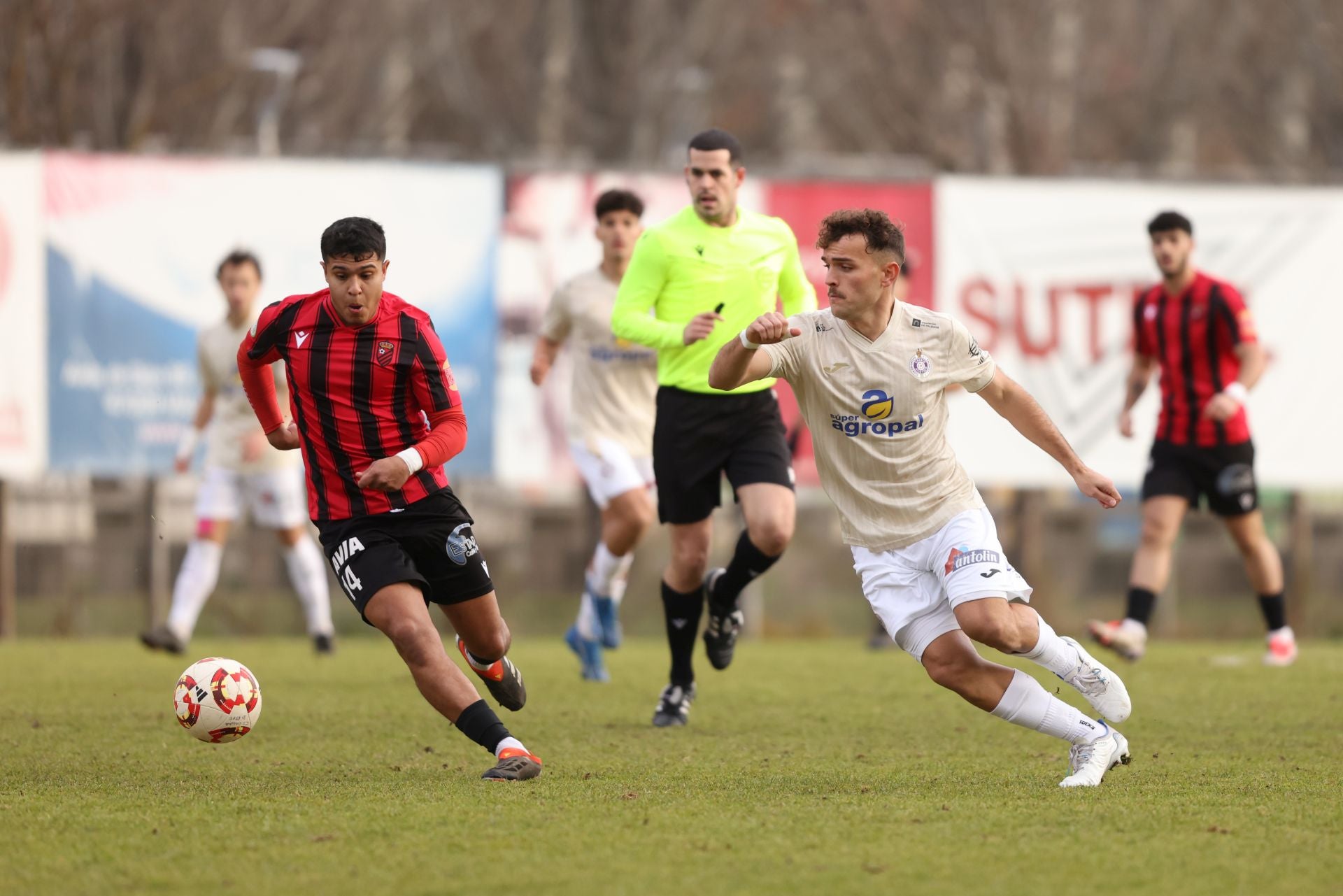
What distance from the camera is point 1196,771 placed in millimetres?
6719

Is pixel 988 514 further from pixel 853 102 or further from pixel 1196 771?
pixel 853 102

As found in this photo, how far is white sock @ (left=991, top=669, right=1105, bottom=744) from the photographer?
6.20m

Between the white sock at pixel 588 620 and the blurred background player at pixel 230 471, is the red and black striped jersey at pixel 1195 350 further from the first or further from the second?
the blurred background player at pixel 230 471

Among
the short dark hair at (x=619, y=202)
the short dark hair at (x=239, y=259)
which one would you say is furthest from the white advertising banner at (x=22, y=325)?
the short dark hair at (x=619, y=202)

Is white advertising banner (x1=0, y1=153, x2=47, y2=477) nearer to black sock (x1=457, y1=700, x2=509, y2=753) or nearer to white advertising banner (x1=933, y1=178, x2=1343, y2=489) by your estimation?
white advertising banner (x1=933, y1=178, x2=1343, y2=489)

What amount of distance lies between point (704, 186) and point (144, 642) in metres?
4.87

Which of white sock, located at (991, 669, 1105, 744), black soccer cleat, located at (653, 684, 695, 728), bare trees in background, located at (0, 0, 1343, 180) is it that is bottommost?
black soccer cleat, located at (653, 684, 695, 728)

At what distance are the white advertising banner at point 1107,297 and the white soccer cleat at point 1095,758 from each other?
26.4 feet

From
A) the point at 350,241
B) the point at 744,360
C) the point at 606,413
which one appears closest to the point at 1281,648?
the point at 606,413

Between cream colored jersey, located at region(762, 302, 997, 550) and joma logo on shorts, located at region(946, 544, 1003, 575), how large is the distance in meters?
0.17

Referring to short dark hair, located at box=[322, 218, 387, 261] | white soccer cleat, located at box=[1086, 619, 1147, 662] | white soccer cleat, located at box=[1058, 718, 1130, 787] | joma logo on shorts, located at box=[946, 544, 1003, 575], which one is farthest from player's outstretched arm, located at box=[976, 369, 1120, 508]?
white soccer cleat, located at box=[1086, 619, 1147, 662]

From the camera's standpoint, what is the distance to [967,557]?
6.13 meters

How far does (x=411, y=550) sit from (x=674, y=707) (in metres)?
2.18

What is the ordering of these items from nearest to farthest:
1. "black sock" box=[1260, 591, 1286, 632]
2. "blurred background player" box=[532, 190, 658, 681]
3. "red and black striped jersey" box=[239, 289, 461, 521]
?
"red and black striped jersey" box=[239, 289, 461, 521] → "blurred background player" box=[532, 190, 658, 681] → "black sock" box=[1260, 591, 1286, 632]
